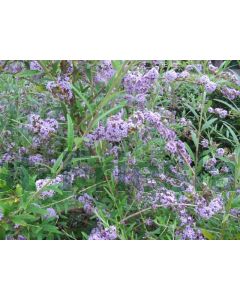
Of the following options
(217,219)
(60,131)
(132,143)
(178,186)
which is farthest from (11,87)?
(217,219)

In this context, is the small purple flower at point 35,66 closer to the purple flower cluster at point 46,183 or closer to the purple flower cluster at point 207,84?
the purple flower cluster at point 46,183

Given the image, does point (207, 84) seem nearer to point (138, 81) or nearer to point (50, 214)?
point (138, 81)

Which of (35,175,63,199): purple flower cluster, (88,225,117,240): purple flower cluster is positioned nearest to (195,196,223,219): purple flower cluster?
(88,225,117,240): purple flower cluster

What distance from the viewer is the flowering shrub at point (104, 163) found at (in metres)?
1.51

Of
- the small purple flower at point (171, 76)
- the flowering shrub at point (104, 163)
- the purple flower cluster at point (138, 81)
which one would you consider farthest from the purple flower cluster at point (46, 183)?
the small purple flower at point (171, 76)

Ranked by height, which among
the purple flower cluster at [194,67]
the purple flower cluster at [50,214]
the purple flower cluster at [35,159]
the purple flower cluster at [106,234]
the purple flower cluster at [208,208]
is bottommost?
the purple flower cluster at [106,234]

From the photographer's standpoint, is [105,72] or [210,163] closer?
[105,72]

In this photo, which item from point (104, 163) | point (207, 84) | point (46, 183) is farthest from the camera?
point (207, 84)

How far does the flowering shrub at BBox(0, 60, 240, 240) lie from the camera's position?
1.51 m

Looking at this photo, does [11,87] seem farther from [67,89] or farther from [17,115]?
[67,89]

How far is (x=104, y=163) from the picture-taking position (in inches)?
65.2

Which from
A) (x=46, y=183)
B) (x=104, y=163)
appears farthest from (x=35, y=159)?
(x=46, y=183)

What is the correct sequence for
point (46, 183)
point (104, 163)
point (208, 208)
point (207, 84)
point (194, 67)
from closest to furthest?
point (46, 183)
point (208, 208)
point (104, 163)
point (207, 84)
point (194, 67)

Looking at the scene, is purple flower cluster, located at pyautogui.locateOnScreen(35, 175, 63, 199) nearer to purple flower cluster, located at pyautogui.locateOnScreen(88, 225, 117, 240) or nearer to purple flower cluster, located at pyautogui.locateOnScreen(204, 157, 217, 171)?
purple flower cluster, located at pyautogui.locateOnScreen(88, 225, 117, 240)
